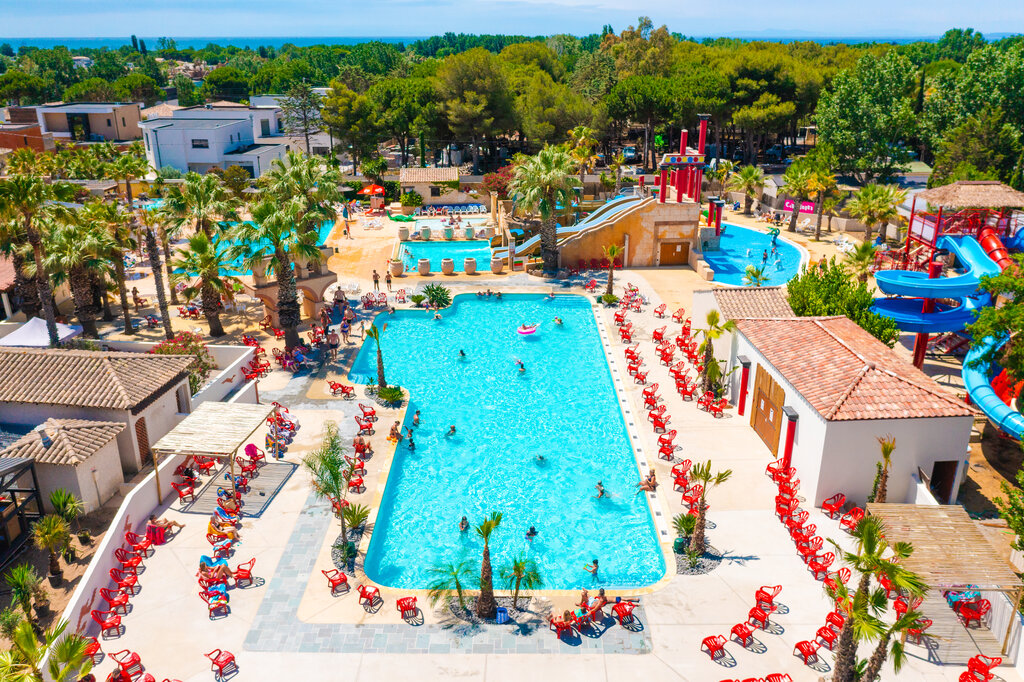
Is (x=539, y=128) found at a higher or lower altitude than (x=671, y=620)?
higher

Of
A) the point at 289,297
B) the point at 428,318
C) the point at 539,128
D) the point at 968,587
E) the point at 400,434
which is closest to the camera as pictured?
the point at 968,587

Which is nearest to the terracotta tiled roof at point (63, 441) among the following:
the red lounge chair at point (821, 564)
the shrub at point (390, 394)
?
the shrub at point (390, 394)

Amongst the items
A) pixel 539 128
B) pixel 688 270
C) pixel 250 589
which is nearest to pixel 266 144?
pixel 539 128

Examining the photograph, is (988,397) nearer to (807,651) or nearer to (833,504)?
(833,504)

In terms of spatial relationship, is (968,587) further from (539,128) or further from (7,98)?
(7,98)

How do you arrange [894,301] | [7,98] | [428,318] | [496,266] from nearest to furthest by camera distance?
[894,301], [428,318], [496,266], [7,98]

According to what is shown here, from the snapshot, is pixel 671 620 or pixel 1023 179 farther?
pixel 1023 179

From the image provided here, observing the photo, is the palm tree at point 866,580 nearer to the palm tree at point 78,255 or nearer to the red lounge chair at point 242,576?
the red lounge chair at point 242,576
